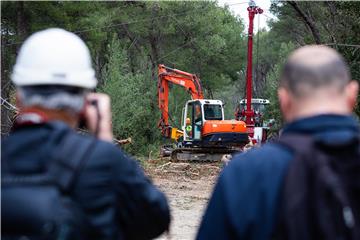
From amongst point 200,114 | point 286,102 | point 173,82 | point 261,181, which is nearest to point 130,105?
point 173,82

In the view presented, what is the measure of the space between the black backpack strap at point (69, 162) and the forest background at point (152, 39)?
55.6 feet

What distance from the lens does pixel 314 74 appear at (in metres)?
2.22

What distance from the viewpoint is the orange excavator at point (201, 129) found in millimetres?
22078

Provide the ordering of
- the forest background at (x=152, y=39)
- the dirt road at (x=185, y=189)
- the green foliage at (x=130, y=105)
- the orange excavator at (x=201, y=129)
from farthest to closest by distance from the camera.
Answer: the green foliage at (x=130, y=105), the forest background at (x=152, y=39), the orange excavator at (x=201, y=129), the dirt road at (x=185, y=189)

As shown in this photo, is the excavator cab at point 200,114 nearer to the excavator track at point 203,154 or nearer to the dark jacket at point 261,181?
the excavator track at point 203,154

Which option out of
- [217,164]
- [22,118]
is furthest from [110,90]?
[22,118]

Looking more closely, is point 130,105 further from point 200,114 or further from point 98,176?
point 98,176

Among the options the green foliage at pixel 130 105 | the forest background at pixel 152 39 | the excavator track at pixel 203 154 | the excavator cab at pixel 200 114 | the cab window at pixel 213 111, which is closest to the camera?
the excavator track at pixel 203 154

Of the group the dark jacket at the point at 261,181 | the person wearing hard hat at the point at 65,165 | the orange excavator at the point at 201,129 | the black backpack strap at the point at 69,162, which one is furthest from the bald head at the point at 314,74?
the orange excavator at the point at 201,129

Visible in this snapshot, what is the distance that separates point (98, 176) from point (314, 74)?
824mm

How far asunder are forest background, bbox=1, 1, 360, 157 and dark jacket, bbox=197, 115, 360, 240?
16988 mm

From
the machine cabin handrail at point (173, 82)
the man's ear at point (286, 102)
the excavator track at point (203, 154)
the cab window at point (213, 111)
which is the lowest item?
the excavator track at point (203, 154)

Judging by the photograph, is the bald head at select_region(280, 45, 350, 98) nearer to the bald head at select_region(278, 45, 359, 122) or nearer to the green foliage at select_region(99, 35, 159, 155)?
the bald head at select_region(278, 45, 359, 122)


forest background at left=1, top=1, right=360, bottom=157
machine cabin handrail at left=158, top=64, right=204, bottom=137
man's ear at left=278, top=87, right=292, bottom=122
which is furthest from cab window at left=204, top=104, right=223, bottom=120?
man's ear at left=278, top=87, right=292, bottom=122
